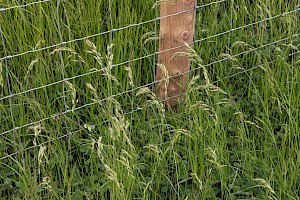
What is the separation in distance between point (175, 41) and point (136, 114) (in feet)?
1.55

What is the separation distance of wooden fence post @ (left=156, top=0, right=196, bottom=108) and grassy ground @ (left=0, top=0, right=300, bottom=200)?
9 centimetres

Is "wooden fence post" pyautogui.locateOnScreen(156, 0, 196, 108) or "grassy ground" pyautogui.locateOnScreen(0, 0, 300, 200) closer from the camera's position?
"grassy ground" pyautogui.locateOnScreen(0, 0, 300, 200)

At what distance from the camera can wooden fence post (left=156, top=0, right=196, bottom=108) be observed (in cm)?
283

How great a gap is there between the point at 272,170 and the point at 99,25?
1.32 meters

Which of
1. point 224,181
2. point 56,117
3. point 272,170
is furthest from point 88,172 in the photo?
point 272,170

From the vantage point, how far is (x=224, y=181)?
246 cm

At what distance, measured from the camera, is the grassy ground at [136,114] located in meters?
2.38

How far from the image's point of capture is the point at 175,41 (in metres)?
2.92

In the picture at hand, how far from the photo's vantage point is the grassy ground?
238cm

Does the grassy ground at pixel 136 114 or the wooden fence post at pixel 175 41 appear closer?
the grassy ground at pixel 136 114

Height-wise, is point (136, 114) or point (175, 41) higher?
point (175, 41)

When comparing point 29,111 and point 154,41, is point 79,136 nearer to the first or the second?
point 29,111

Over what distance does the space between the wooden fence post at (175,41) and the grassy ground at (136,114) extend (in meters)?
0.09

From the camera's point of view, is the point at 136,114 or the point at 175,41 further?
the point at 175,41
